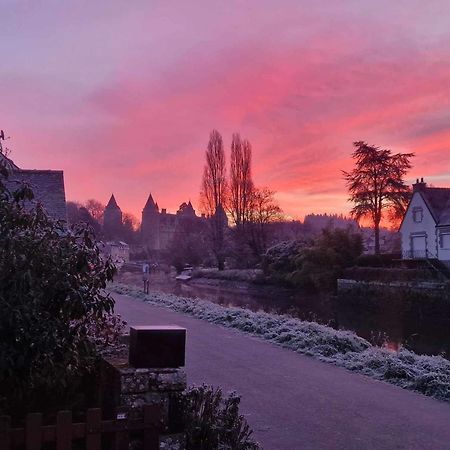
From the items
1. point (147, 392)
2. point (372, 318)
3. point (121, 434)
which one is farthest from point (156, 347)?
point (372, 318)

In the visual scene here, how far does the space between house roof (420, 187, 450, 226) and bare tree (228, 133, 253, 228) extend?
18589mm

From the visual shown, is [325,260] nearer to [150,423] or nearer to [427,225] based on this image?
[427,225]

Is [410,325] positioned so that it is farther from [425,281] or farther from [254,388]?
[254,388]

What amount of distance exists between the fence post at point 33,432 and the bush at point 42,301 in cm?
43

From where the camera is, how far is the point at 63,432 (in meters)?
3.11

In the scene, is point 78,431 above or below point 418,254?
below

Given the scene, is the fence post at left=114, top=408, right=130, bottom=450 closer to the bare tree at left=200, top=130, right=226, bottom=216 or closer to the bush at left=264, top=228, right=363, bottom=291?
the bush at left=264, top=228, right=363, bottom=291

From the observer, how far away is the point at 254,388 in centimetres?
785

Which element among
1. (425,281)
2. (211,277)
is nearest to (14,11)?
(425,281)

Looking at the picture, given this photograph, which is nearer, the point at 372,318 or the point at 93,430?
the point at 93,430

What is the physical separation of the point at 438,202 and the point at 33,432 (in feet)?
149

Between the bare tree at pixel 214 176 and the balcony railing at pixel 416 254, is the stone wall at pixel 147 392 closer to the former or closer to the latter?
the balcony railing at pixel 416 254

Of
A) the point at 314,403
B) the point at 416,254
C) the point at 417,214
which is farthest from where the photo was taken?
the point at 417,214

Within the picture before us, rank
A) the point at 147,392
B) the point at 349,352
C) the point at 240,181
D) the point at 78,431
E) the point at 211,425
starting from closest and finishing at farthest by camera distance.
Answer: the point at 78,431 < the point at 147,392 < the point at 211,425 < the point at 349,352 < the point at 240,181
